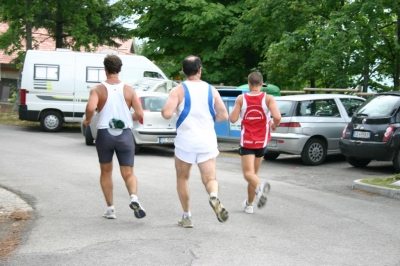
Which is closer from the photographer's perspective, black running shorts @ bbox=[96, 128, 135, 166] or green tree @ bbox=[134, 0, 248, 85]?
black running shorts @ bbox=[96, 128, 135, 166]

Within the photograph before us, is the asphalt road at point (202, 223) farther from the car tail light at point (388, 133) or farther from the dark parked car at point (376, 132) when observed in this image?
the car tail light at point (388, 133)

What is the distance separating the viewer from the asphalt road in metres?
6.25

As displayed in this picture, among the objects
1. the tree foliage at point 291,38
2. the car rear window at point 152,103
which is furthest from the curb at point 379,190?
the tree foliage at point 291,38

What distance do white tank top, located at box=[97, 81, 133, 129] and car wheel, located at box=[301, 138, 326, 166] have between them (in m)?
8.06

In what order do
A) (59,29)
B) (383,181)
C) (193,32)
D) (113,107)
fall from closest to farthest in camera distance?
(113,107) → (383,181) → (193,32) → (59,29)

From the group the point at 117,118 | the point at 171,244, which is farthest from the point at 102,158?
the point at 171,244

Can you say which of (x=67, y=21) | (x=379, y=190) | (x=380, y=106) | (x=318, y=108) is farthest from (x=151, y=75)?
(x=379, y=190)

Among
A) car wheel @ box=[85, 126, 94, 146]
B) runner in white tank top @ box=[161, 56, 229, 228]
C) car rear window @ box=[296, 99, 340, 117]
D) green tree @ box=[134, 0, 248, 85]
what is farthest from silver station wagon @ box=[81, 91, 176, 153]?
green tree @ box=[134, 0, 248, 85]

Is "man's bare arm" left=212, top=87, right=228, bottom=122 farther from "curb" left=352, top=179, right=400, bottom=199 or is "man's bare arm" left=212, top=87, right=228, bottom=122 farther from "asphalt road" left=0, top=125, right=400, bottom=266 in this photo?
"curb" left=352, top=179, right=400, bottom=199

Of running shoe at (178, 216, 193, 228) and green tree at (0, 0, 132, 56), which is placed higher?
green tree at (0, 0, 132, 56)

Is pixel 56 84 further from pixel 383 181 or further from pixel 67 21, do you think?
pixel 383 181

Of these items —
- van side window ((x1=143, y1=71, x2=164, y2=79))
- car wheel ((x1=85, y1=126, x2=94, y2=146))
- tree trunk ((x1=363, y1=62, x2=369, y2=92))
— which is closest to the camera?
car wheel ((x1=85, y1=126, x2=94, y2=146))

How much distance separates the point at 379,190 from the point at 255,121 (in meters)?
3.58

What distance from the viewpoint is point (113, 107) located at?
772 centimetres
